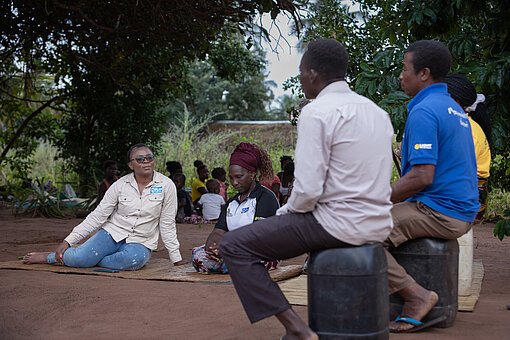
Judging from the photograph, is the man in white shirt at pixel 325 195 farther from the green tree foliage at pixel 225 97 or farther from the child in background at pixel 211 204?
the green tree foliage at pixel 225 97

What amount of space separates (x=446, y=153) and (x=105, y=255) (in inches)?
157

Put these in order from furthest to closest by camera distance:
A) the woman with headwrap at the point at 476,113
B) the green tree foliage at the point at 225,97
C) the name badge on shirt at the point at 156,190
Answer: the green tree foliage at the point at 225,97, the name badge on shirt at the point at 156,190, the woman with headwrap at the point at 476,113

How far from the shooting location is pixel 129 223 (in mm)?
6355

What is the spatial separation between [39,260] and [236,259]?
13.3 feet

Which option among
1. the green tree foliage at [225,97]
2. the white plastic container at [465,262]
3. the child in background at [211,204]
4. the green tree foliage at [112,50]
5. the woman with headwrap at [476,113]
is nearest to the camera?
the woman with headwrap at [476,113]

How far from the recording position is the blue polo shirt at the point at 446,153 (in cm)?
364

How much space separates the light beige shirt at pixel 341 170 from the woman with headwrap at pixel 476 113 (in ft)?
6.06

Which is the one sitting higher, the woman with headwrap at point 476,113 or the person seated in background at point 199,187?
the woman with headwrap at point 476,113

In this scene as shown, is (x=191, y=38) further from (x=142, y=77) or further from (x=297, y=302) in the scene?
(x=297, y=302)

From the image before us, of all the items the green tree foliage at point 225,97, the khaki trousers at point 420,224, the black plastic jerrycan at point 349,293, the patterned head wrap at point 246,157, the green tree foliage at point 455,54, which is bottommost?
the black plastic jerrycan at point 349,293

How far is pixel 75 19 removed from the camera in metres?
10.8

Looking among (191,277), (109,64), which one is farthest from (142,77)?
(191,277)

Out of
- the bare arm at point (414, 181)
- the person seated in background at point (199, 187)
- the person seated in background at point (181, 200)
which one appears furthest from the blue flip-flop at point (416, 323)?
the person seated in background at point (199, 187)

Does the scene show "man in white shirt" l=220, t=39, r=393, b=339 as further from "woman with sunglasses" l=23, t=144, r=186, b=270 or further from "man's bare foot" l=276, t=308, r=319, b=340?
"woman with sunglasses" l=23, t=144, r=186, b=270
